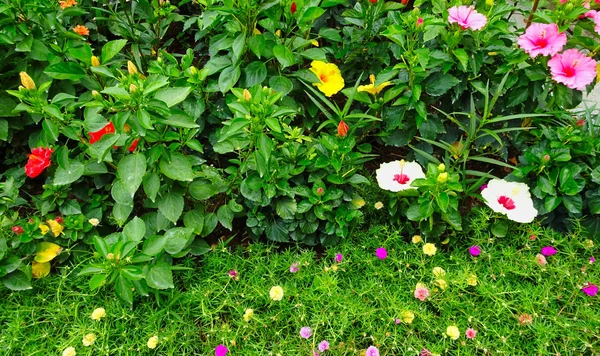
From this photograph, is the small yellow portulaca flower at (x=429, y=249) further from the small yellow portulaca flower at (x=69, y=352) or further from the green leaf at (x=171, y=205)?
the small yellow portulaca flower at (x=69, y=352)

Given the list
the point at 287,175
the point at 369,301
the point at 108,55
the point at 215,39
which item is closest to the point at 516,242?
the point at 369,301

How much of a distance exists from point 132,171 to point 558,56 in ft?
5.22

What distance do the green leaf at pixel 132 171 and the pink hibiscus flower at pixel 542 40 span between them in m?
1.43

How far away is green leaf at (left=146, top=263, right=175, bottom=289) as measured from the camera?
151 cm

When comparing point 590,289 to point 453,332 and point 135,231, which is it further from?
point 135,231

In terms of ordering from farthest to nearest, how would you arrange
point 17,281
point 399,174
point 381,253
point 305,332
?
point 399,174, point 381,253, point 17,281, point 305,332

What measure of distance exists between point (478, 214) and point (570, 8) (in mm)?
832

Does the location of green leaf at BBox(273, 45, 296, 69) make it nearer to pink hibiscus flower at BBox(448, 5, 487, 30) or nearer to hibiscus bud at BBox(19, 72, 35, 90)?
pink hibiscus flower at BBox(448, 5, 487, 30)

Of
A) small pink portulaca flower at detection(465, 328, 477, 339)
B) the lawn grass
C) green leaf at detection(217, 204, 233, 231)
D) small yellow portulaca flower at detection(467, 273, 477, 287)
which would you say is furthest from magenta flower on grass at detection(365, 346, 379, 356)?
green leaf at detection(217, 204, 233, 231)

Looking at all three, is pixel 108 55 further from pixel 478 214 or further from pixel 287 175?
pixel 478 214

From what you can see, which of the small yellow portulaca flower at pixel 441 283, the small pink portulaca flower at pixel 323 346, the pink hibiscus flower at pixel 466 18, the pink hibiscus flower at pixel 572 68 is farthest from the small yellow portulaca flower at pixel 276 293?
the pink hibiscus flower at pixel 572 68

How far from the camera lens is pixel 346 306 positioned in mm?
1567

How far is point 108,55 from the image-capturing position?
161 cm

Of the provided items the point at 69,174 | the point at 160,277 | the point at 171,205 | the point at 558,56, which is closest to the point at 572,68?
the point at 558,56
